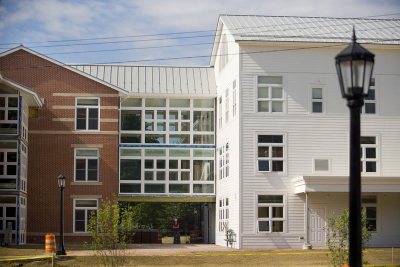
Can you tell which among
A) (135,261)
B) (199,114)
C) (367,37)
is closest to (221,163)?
(199,114)

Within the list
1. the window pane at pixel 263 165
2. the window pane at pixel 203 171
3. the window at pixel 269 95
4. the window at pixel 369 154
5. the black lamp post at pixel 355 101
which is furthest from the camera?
the window pane at pixel 203 171

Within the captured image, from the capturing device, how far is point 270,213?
33500mm

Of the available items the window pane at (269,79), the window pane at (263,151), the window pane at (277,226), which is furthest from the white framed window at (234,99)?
the window pane at (277,226)

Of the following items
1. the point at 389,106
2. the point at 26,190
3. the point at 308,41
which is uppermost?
the point at 308,41

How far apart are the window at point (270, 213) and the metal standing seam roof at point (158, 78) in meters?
9.30

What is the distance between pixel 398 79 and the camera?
34.8 meters

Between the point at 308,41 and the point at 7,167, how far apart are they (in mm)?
15050

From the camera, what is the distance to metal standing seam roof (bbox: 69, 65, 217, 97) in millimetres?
41500

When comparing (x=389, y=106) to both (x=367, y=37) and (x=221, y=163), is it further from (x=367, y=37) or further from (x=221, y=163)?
(x=221, y=163)

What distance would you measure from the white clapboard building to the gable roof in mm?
93

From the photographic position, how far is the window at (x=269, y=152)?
33781 millimetres

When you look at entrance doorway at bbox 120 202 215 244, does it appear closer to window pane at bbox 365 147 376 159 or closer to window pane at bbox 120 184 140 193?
window pane at bbox 120 184 140 193

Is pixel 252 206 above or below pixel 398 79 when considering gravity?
below

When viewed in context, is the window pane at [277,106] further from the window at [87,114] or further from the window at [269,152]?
the window at [87,114]
